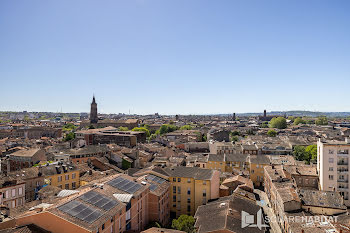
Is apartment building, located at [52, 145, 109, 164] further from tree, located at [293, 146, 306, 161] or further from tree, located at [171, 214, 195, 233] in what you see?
tree, located at [293, 146, 306, 161]

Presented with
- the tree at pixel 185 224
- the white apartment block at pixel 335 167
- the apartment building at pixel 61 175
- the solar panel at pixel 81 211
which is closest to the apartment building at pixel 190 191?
the tree at pixel 185 224

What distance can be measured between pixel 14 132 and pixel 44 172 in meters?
116

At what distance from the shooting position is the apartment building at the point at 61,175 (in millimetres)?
41531

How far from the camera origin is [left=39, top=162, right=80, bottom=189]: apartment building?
4153 centimetres

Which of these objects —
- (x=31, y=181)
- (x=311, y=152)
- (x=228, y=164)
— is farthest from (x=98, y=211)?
(x=311, y=152)

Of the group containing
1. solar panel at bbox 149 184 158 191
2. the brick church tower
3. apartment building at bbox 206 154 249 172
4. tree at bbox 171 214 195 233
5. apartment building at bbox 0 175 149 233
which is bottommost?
tree at bbox 171 214 195 233

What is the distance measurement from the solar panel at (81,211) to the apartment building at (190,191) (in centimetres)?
1877

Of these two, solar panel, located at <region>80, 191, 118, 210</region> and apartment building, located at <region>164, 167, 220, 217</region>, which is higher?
solar panel, located at <region>80, 191, 118, 210</region>

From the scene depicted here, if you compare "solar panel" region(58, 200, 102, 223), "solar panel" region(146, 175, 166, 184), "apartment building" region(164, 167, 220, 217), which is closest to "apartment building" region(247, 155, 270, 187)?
"apartment building" region(164, 167, 220, 217)

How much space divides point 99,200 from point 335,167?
125 ft

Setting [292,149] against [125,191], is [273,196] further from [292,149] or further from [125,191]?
[292,149]

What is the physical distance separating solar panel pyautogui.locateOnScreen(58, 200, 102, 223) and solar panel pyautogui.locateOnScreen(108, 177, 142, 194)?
6.79 metres

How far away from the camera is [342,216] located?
31219 millimetres

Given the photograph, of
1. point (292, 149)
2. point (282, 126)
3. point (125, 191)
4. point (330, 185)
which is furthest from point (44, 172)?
point (282, 126)
